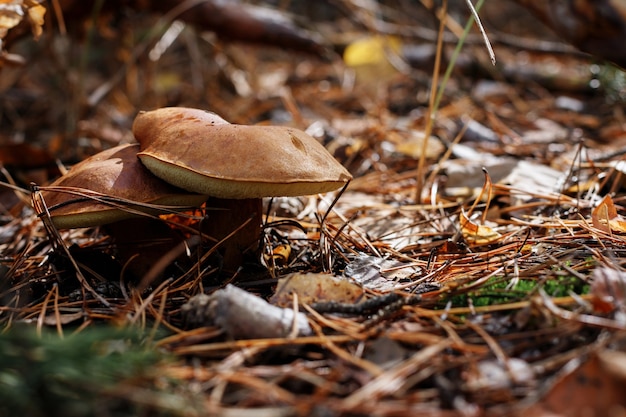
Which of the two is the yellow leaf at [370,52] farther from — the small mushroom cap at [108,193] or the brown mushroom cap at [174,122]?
the small mushroom cap at [108,193]

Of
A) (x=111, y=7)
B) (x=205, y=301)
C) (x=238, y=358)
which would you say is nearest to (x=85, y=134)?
(x=111, y=7)

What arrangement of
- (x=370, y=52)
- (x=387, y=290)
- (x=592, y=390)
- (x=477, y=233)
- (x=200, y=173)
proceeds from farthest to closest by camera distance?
(x=370, y=52) → (x=477, y=233) → (x=387, y=290) → (x=200, y=173) → (x=592, y=390)

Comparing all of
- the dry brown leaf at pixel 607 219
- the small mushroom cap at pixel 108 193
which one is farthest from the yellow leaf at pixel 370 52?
the small mushroom cap at pixel 108 193

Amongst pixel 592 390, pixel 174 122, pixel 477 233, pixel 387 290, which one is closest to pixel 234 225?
pixel 174 122

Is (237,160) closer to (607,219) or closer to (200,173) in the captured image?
(200,173)

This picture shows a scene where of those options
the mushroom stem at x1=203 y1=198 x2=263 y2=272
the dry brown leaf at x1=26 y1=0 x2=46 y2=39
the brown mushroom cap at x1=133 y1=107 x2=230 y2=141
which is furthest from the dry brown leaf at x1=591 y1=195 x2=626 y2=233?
the dry brown leaf at x1=26 y1=0 x2=46 y2=39

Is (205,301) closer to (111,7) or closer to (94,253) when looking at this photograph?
(94,253)

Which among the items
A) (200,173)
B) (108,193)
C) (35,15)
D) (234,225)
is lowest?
(234,225)
